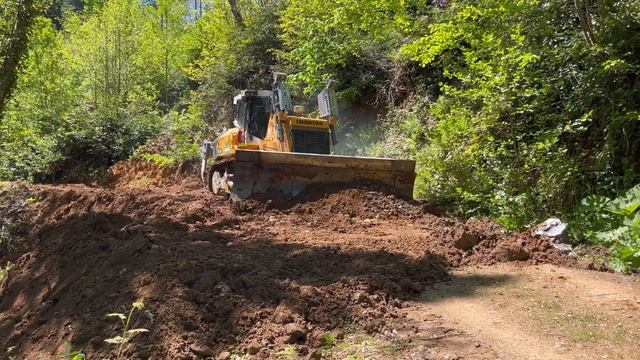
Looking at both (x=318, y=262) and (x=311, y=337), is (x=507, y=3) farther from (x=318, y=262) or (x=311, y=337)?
(x=311, y=337)

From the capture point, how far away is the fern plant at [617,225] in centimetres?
588

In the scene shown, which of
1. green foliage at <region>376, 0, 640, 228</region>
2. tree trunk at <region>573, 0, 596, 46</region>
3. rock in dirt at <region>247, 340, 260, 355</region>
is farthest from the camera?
tree trunk at <region>573, 0, 596, 46</region>

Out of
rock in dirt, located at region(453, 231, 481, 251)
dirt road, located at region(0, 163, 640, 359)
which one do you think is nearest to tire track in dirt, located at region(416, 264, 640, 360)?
dirt road, located at region(0, 163, 640, 359)

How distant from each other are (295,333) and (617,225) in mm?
4681

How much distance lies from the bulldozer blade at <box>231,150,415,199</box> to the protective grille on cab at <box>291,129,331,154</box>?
140 centimetres

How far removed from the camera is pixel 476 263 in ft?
19.7

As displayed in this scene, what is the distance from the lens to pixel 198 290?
186 inches

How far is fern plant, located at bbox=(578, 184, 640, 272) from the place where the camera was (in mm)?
5879

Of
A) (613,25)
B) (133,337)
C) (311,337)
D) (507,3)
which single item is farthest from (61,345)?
(613,25)

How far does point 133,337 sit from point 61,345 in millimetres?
880

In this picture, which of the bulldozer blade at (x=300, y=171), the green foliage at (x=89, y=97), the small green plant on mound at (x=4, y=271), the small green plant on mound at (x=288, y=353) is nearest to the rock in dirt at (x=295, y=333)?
the small green plant on mound at (x=288, y=353)

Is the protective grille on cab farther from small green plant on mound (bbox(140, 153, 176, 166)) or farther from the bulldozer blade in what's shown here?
small green plant on mound (bbox(140, 153, 176, 166))

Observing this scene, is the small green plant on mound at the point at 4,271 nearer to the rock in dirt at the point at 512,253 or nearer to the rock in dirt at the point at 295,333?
the rock in dirt at the point at 295,333

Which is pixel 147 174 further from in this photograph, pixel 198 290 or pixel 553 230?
pixel 198 290
